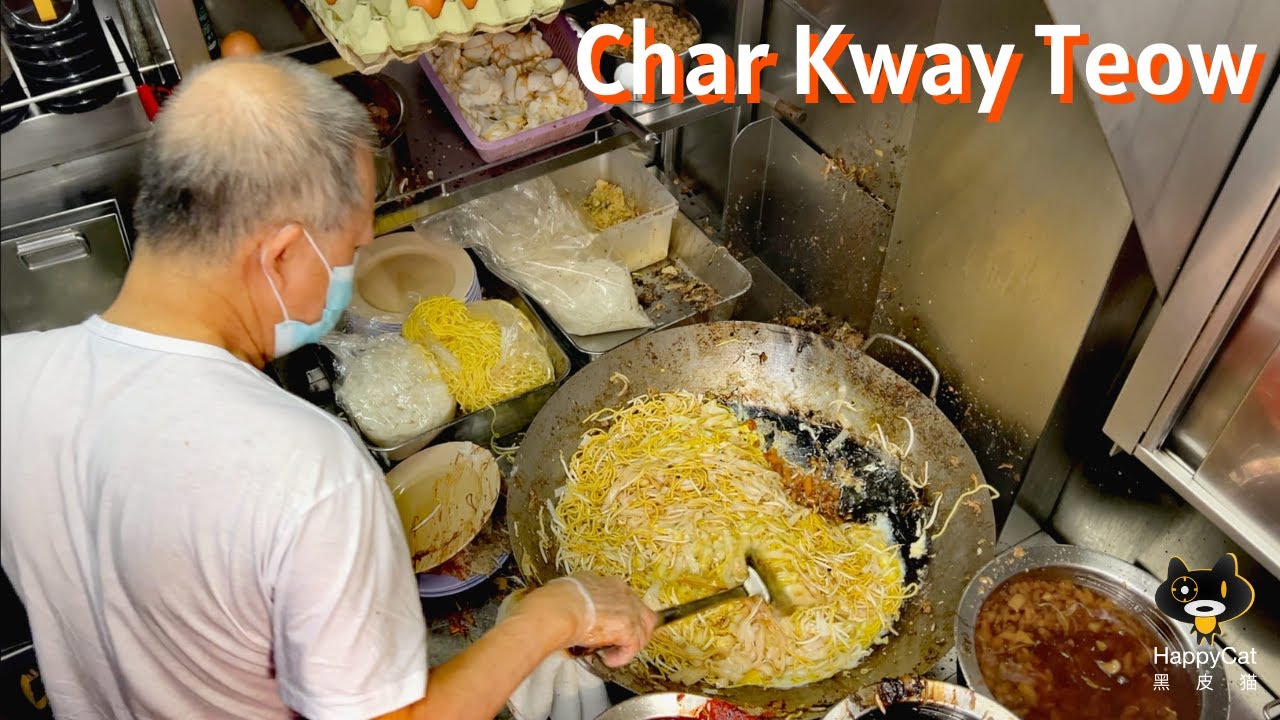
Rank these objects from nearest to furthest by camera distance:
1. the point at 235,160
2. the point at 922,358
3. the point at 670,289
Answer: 1. the point at 235,160
2. the point at 922,358
3. the point at 670,289

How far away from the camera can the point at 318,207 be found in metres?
1.73

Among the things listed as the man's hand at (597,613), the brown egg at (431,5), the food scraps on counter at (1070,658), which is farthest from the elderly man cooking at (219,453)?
→ the food scraps on counter at (1070,658)

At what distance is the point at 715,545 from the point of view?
2889 mm

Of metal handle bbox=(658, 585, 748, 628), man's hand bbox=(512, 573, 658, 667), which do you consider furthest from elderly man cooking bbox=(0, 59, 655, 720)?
metal handle bbox=(658, 585, 748, 628)

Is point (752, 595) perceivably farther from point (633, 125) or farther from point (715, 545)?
point (633, 125)

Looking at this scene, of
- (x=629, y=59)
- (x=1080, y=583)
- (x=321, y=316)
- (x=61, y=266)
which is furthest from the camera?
(x=629, y=59)

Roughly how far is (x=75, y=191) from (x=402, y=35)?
2.99 feet

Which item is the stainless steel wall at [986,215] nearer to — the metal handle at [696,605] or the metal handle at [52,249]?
the metal handle at [696,605]

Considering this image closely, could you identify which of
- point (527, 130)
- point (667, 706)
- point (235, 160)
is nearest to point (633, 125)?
point (527, 130)

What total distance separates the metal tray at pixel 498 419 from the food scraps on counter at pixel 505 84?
0.76 metres

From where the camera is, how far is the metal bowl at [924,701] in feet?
7.62

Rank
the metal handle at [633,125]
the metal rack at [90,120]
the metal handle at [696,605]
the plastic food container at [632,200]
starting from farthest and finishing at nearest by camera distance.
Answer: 1. the plastic food container at [632,200]
2. the metal handle at [633,125]
3. the metal handle at [696,605]
4. the metal rack at [90,120]

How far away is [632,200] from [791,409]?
115cm

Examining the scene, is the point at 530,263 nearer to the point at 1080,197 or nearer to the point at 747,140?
the point at 747,140
